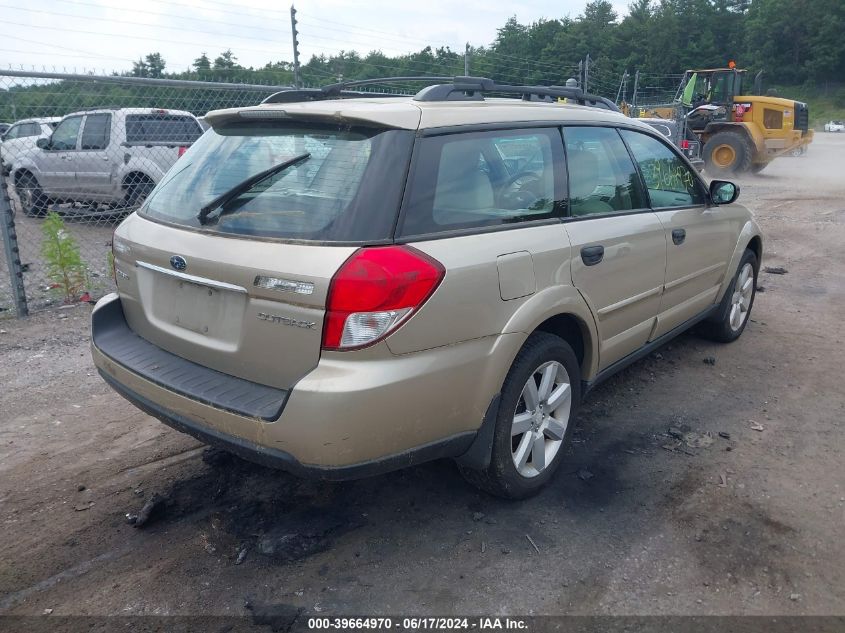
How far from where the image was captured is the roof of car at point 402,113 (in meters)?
2.72

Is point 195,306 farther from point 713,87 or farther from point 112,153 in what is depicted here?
point 713,87

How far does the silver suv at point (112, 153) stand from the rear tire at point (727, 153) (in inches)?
556

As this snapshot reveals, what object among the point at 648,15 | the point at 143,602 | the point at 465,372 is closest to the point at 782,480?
the point at 465,372

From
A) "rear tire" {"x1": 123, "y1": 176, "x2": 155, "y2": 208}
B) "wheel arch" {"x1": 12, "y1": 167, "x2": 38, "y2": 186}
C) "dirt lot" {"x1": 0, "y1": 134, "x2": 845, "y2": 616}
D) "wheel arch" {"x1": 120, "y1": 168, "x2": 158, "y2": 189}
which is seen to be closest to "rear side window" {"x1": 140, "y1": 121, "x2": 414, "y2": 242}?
"dirt lot" {"x1": 0, "y1": 134, "x2": 845, "y2": 616}

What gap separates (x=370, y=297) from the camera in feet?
7.89

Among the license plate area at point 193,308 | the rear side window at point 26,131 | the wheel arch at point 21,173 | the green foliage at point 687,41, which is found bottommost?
the license plate area at point 193,308

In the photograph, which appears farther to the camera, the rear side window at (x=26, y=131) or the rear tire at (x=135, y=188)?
→ the rear side window at (x=26, y=131)

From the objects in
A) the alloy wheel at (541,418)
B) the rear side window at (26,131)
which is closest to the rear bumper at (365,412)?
the alloy wheel at (541,418)

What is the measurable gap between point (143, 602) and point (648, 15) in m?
78.6

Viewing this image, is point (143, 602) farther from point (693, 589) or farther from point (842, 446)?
point (842, 446)

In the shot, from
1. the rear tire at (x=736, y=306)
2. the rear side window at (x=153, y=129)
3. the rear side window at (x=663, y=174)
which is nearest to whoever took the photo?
the rear side window at (x=663, y=174)

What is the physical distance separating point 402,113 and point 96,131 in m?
9.57

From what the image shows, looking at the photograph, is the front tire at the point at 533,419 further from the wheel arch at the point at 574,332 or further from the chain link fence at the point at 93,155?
the chain link fence at the point at 93,155

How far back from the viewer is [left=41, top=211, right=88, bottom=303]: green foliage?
639 centimetres
